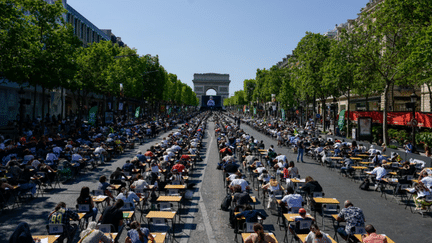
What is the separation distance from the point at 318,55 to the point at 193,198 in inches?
1414

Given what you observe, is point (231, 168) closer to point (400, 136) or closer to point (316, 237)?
point (316, 237)

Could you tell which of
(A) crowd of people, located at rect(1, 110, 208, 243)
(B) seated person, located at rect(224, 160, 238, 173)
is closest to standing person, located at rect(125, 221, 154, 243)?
(A) crowd of people, located at rect(1, 110, 208, 243)

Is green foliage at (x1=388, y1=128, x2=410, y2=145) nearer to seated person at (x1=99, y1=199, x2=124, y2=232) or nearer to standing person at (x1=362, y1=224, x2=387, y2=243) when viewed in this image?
standing person at (x1=362, y1=224, x2=387, y2=243)

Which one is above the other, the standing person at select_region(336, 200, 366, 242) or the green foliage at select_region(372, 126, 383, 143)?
the green foliage at select_region(372, 126, 383, 143)

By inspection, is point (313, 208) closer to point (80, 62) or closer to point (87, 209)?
point (87, 209)

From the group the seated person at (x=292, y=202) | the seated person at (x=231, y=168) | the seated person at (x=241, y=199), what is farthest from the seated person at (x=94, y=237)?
the seated person at (x=231, y=168)

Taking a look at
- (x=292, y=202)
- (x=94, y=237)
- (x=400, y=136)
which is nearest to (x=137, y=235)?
(x=94, y=237)

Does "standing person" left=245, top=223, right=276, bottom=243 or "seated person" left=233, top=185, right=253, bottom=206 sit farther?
"seated person" left=233, top=185, right=253, bottom=206

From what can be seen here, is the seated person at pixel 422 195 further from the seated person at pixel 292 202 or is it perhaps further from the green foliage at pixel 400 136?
the green foliage at pixel 400 136

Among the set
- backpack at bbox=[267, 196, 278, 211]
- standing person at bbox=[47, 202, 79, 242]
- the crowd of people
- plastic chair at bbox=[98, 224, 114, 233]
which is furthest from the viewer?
backpack at bbox=[267, 196, 278, 211]

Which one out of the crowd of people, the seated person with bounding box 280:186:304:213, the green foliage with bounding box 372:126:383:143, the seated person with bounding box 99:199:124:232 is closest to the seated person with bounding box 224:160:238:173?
the crowd of people

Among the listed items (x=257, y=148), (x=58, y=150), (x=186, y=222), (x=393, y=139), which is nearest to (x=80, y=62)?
(x=58, y=150)

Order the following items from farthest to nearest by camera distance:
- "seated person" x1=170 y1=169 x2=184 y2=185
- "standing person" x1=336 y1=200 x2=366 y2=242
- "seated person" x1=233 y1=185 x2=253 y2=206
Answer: "seated person" x1=170 y1=169 x2=184 y2=185
"seated person" x1=233 y1=185 x2=253 y2=206
"standing person" x1=336 y1=200 x2=366 y2=242

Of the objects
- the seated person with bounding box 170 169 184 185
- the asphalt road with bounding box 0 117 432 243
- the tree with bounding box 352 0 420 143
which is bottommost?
the asphalt road with bounding box 0 117 432 243
